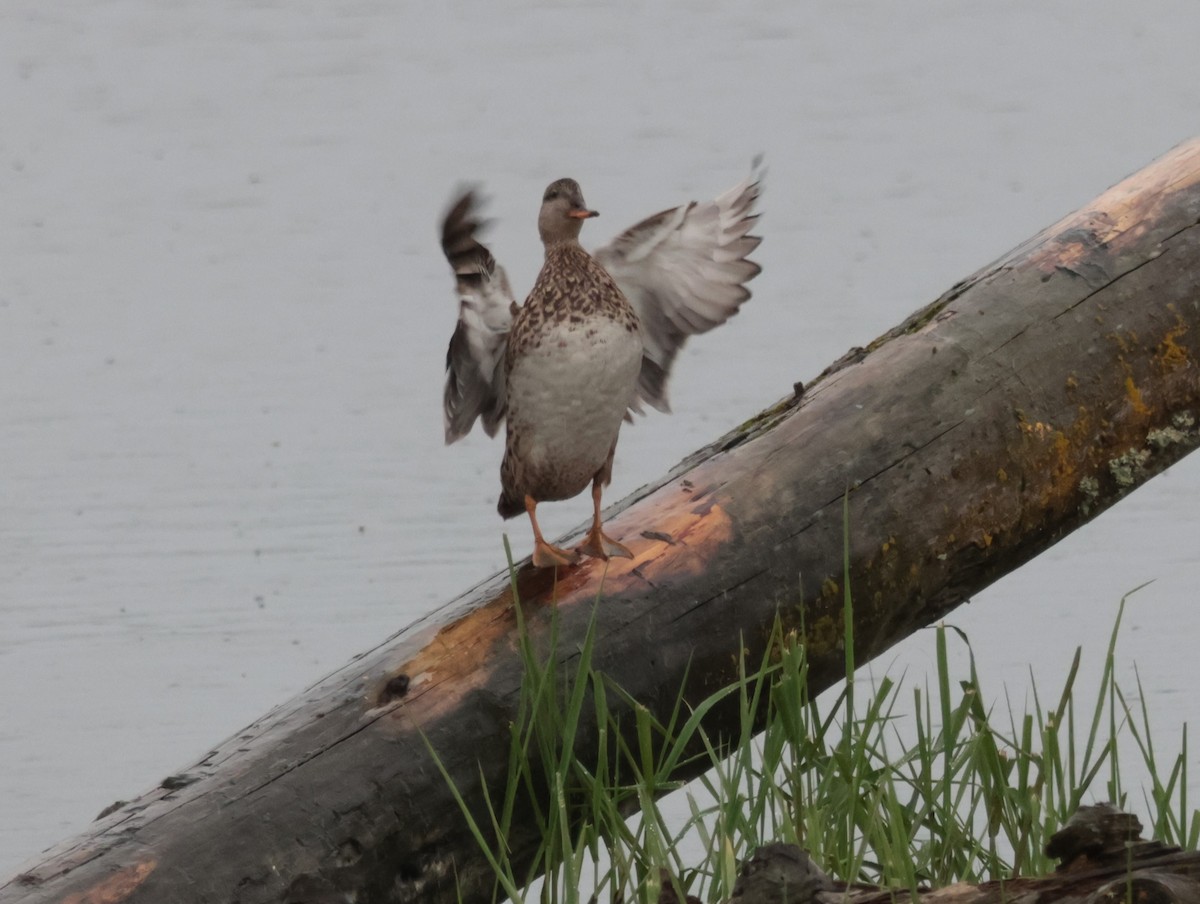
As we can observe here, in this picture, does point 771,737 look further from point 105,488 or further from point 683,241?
point 105,488

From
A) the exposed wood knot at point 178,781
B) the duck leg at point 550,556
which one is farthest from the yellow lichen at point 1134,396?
the exposed wood knot at point 178,781

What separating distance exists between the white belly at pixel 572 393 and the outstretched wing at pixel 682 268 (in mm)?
213

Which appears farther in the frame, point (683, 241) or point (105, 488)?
point (105, 488)

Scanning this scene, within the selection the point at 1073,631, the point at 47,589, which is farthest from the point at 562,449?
the point at 47,589

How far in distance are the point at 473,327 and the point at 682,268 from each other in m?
0.41

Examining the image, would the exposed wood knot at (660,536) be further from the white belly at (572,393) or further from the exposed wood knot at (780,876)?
the exposed wood knot at (780,876)

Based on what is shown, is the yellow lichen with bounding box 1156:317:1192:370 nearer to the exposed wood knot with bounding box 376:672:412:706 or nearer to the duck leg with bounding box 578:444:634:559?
the duck leg with bounding box 578:444:634:559

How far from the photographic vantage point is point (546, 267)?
3262 mm

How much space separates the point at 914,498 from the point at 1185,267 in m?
0.69

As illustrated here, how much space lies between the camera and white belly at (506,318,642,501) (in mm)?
3113

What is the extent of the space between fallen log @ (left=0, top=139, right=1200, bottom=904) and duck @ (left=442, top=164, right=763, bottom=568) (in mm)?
169

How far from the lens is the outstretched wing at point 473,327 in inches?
118

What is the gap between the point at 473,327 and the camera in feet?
10.7

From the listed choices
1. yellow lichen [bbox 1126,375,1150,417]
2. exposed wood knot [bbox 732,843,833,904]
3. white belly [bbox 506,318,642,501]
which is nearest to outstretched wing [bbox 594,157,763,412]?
white belly [bbox 506,318,642,501]
